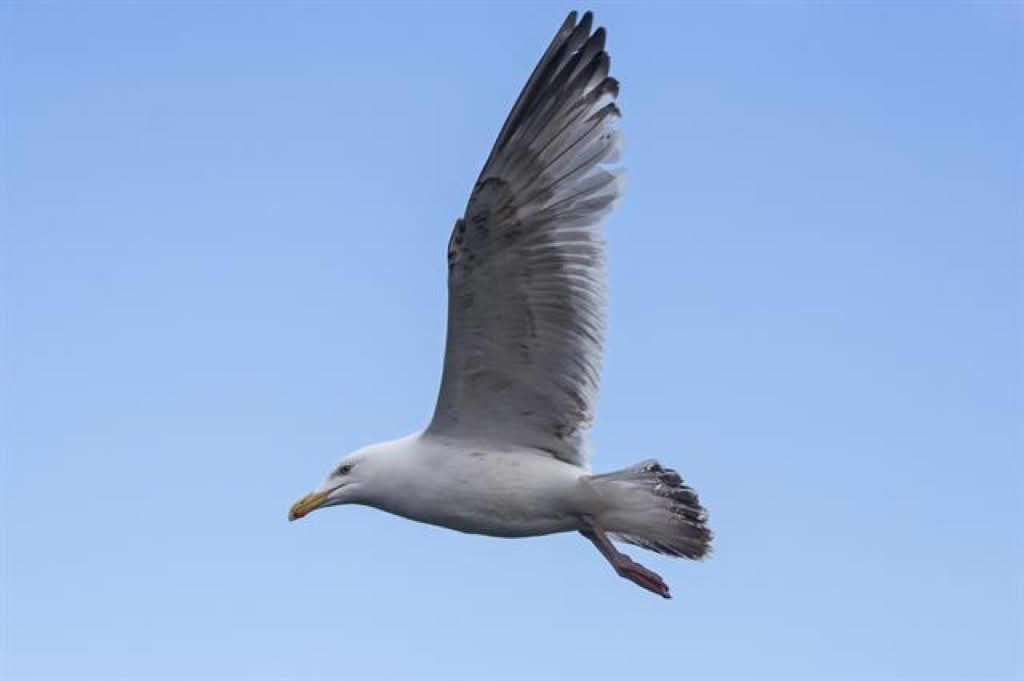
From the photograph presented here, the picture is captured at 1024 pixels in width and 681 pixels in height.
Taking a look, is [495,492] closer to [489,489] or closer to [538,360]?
[489,489]

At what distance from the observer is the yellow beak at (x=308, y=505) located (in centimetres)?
977

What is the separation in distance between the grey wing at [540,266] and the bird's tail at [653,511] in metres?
0.34

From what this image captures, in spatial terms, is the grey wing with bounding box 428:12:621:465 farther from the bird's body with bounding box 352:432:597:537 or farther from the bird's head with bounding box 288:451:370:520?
the bird's head with bounding box 288:451:370:520

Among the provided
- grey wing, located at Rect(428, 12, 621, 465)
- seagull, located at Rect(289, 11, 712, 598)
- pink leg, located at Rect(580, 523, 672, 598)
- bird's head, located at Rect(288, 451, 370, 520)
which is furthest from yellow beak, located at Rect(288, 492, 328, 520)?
pink leg, located at Rect(580, 523, 672, 598)

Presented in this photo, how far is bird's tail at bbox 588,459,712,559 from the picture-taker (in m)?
9.25

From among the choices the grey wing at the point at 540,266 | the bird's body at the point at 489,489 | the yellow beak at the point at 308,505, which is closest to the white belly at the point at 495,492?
the bird's body at the point at 489,489

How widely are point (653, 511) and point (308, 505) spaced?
1.98 meters

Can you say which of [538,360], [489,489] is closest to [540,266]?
[538,360]

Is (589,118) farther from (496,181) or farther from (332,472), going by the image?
(332,472)

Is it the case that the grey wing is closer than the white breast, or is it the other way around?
the grey wing

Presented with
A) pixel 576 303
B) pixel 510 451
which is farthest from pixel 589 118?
pixel 510 451

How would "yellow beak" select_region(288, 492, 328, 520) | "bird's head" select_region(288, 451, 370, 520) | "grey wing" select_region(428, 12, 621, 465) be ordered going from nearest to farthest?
"grey wing" select_region(428, 12, 621, 465)
"bird's head" select_region(288, 451, 370, 520)
"yellow beak" select_region(288, 492, 328, 520)

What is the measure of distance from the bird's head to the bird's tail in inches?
51.9

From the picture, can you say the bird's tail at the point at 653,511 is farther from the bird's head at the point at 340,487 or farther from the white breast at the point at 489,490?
the bird's head at the point at 340,487
